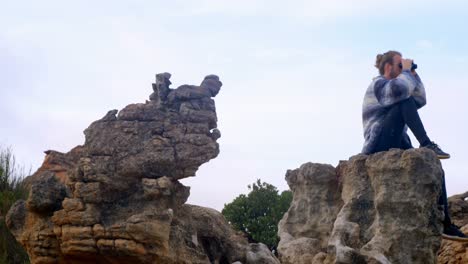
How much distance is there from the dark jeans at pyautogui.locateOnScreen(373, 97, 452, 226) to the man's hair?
2.18 feet

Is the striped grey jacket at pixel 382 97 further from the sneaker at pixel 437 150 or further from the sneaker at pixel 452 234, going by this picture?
the sneaker at pixel 452 234

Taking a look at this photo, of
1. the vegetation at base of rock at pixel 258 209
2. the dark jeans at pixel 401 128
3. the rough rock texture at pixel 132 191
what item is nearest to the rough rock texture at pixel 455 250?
the dark jeans at pixel 401 128

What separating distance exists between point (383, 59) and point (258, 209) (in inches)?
609

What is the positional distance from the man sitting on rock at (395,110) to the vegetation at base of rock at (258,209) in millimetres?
14167

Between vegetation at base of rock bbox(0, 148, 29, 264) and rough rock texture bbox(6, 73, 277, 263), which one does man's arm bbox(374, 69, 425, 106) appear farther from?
vegetation at base of rock bbox(0, 148, 29, 264)

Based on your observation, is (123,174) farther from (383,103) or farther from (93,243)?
(383,103)

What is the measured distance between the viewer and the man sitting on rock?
10164mm

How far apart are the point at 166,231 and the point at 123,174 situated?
37.8 inches

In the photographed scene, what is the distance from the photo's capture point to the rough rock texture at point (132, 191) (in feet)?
30.0

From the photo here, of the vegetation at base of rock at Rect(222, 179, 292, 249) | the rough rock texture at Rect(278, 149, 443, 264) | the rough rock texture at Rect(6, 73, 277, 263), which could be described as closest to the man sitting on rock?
the rough rock texture at Rect(278, 149, 443, 264)

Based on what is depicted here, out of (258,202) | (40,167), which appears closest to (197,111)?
(40,167)

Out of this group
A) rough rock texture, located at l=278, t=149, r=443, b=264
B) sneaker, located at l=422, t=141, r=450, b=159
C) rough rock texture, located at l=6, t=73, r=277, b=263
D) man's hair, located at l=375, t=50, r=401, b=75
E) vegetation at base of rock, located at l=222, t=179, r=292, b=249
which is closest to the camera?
rough rock texture, located at l=278, t=149, r=443, b=264

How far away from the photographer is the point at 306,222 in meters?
10.8

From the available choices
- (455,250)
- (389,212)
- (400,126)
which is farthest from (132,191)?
(455,250)
